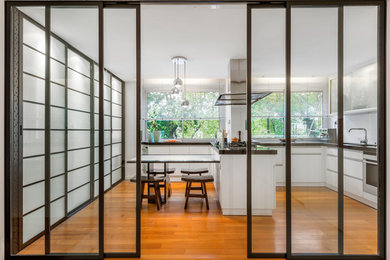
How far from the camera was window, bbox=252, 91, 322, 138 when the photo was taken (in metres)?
2.23

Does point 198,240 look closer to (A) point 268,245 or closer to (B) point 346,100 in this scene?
(A) point 268,245

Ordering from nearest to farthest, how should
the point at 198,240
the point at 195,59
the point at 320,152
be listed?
the point at 320,152 < the point at 198,240 < the point at 195,59

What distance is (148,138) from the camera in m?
6.45

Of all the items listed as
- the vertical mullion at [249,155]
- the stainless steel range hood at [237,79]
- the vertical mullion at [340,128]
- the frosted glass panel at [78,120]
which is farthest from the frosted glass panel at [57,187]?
the stainless steel range hood at [237,79]

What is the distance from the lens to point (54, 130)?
2.17m

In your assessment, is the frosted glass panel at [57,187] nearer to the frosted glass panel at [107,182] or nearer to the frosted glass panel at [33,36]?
the frosted glass panel at [107,182]

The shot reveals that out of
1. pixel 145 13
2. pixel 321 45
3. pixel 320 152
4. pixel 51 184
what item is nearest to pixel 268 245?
pixel 320 152

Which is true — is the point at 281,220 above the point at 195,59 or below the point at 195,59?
below

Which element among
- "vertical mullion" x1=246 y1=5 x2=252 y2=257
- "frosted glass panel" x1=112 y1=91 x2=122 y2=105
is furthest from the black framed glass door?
"vertical mullion" x1=246 y1=5 x2=252 y2=257

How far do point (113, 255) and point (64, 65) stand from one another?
184cm

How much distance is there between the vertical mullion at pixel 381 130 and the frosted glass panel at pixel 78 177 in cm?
268

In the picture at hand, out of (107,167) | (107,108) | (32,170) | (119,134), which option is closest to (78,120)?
(107,108)

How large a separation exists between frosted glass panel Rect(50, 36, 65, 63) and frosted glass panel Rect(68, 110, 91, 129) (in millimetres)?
510

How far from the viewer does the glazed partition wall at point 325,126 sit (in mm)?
2164
